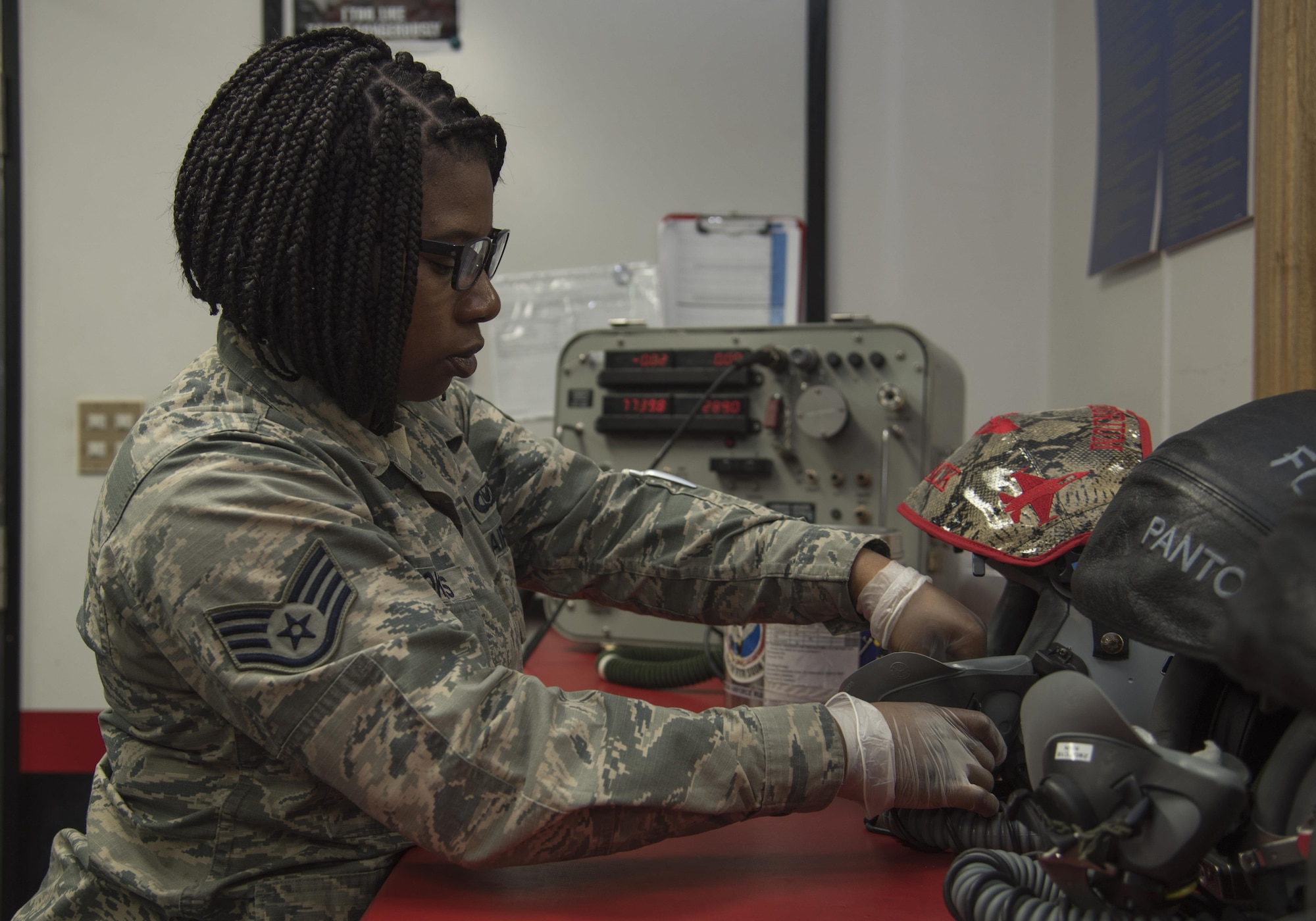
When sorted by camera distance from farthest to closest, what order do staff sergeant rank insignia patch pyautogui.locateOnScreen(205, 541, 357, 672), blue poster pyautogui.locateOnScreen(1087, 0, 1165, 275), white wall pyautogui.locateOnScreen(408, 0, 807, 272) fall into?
white wall pyautogui.locateOnScreen(408, 0, 807, 272) → blue poster pyautogui.locateOnScreen(1087, 0, 1165, 275) → staff sergeant rank insignia patch pyautogui.locateOnScreen(205, 541, 357, 672)

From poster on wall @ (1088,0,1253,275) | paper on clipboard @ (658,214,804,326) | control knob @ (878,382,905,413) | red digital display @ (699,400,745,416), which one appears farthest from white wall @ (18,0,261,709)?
poster on wall @ (1088,0,1253,275)

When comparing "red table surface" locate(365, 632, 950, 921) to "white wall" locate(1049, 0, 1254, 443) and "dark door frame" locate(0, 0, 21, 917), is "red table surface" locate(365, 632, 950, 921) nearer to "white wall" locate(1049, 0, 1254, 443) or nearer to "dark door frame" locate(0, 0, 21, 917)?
"white wall" locate(1049, 0, 1254, 443)

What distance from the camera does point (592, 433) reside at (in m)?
1.49

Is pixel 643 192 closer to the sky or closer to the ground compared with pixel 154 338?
closer to the sky

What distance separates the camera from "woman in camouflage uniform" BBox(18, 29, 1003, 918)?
61cm

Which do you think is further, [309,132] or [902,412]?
[902,412]

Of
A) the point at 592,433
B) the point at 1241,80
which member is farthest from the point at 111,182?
the point at 1241,80

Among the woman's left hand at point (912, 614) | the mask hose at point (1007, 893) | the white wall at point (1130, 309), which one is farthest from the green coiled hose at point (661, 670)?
the white wall at point (1130, 309)

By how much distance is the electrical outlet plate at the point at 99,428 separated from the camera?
193 cm

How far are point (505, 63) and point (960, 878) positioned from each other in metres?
1.83

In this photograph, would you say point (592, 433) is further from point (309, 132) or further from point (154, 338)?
point (154, 338)

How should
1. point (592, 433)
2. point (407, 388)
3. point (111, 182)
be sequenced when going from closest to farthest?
1. point (407, 388)
2. point (592, 433)
3. point (111, 182)

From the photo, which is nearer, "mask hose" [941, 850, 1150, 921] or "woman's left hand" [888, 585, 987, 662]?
"mask hose" [941, 850, 1150, 921]

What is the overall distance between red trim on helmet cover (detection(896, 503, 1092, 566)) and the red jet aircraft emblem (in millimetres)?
27
